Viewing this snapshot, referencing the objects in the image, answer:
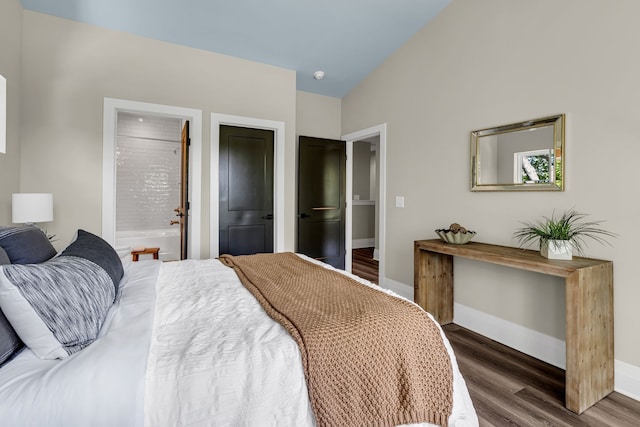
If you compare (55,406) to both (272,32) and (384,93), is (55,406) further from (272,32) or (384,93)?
(384,93)

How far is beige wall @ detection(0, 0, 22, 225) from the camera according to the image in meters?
2.38

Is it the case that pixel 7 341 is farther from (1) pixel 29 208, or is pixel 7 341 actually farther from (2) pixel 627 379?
(2) pixel 627 379

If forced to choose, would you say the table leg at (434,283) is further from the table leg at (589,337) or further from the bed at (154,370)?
the bed at (154,370)

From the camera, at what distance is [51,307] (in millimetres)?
983

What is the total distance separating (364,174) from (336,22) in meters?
4.03

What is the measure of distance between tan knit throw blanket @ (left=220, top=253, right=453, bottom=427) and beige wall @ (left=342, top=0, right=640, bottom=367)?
1624 millimetres

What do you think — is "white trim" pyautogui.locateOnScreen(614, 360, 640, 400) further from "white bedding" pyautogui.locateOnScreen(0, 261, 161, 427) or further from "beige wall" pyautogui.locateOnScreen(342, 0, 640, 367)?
"white bedding" pyautogui.locateOnScreen(0, 261, 161, 427)

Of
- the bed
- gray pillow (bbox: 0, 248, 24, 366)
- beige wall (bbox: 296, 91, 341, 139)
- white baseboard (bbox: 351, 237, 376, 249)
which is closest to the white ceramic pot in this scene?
the bed

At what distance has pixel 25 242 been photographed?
1304 mm

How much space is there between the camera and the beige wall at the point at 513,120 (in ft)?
6.54

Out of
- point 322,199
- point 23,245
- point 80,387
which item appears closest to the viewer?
point 80,387

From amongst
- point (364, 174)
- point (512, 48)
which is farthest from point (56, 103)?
point (364, 174)

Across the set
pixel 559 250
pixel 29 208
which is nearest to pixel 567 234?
pixel 559 250

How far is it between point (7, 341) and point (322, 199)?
151 inches
